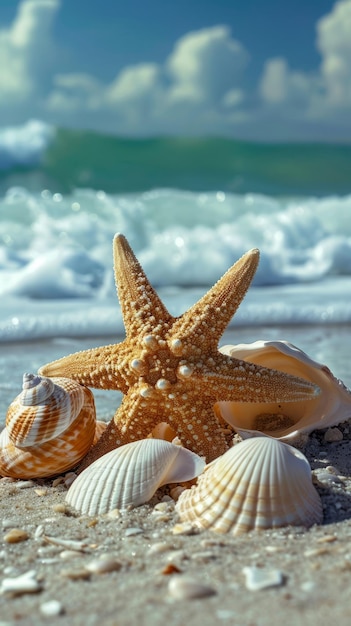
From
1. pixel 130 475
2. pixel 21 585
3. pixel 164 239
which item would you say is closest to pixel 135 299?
pixel 130 475

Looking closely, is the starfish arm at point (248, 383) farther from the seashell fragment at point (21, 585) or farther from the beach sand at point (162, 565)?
the seashell fragment at point (21, 585)

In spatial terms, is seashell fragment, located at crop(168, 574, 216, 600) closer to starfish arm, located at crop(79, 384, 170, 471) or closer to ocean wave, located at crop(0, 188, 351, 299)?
starfish arm, located at crop(79, 384, 170, 471)

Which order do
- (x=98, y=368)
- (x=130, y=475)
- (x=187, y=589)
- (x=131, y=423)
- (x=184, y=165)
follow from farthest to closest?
(x=184, y=165) → (x=98, y=368) → (x=131, y=423) → (x=130, y=475) → (x=187, y=589)

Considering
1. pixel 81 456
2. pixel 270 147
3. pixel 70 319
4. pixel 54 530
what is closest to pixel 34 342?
pixel 70 319

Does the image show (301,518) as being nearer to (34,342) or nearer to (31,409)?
(31,409)

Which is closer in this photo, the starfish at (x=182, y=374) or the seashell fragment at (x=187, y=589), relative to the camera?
the seashell fragment at (x=187, y=589)

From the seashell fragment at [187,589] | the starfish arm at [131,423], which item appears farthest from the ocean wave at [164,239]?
the seashell fragment at [187,589]

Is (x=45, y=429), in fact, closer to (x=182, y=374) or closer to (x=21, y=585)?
(x=182, y=374)
